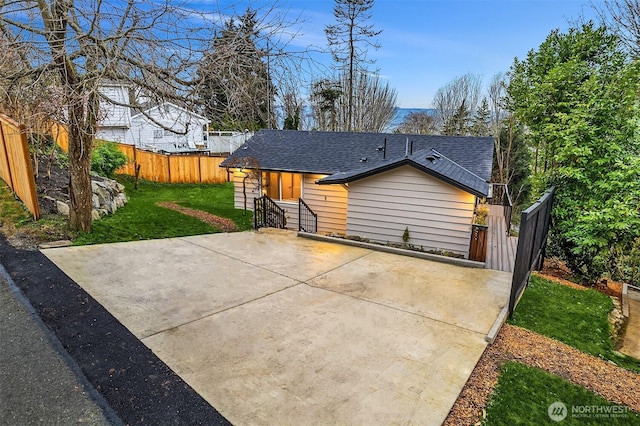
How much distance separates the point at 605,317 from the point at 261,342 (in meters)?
4.94

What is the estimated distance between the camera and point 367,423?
2572 millimetres

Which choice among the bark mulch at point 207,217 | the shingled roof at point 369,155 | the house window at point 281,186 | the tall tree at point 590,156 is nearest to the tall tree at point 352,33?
the shingled roof at point 369,155

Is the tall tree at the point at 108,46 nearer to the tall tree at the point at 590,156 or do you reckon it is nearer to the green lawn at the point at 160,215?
the green lawn at the point at 160,215

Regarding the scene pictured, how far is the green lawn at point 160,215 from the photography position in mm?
7531

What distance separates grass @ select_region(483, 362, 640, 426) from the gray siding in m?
5.80

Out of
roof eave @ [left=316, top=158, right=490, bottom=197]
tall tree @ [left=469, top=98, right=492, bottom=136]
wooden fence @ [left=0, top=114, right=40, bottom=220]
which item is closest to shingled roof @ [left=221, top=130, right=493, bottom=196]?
roof eave @ [left=316, top=158, right=490, bottom=197]

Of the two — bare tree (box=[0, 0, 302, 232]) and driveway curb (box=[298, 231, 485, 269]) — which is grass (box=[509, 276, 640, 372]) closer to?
driveway curb (box=[298, 231, 485, 269])

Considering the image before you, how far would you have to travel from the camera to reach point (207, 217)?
36.1 feet

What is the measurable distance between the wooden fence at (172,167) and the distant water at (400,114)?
14865 millimetres

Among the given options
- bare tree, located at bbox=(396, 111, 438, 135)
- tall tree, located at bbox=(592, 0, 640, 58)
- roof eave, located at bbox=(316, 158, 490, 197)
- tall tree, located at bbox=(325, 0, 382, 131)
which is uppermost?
tall tree, located at bbox=(325, 0, 382, 131)

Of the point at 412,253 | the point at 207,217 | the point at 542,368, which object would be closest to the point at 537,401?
the point at 542,368

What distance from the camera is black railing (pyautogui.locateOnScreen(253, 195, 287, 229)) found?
32.5 ft

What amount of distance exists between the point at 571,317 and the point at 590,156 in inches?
142

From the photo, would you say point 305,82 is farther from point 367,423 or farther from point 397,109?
point 397,109
